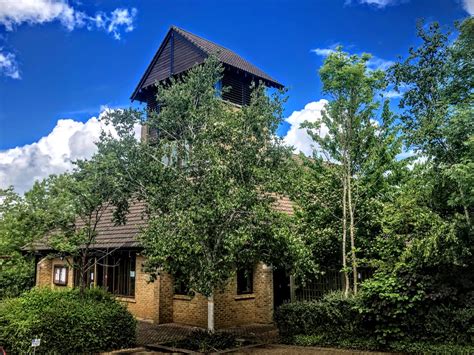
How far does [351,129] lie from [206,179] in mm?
5311

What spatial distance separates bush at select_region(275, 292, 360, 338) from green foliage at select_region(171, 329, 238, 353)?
1651mm

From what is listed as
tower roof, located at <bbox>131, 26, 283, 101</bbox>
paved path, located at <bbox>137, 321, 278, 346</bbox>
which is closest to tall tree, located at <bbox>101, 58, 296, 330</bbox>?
paved path, located at <bbox>137, 321, 278, 346</bbox>

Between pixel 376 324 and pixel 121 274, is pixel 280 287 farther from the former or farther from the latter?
pixel 121 274

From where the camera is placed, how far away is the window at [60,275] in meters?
21.6

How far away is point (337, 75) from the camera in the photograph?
43.9 feet

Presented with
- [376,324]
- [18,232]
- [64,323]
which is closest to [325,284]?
[376,324]

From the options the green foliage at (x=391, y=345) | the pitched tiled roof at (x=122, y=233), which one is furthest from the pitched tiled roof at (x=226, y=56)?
the green foliage at (x=391, y=345)

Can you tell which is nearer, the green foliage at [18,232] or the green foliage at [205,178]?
the green foliage at [205,178]

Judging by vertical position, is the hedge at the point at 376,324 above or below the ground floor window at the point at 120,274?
below

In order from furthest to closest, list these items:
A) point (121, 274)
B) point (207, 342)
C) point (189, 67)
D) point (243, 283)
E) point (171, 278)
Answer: point (189, 67), point (121, 274), point (243, 283), point (171, 278), point (207, 342)

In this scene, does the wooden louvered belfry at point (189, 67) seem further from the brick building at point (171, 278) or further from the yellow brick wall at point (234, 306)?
the yellow brick wall at point (234, 306)

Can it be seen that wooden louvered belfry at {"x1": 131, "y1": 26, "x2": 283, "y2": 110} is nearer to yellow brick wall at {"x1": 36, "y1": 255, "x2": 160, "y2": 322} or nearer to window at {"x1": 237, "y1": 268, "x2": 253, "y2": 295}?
window at {"x1": 237, "y1": 268, "x2": 253, "y2": 295}

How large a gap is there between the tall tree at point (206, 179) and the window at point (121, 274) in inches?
255

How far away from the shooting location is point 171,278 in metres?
16.7
